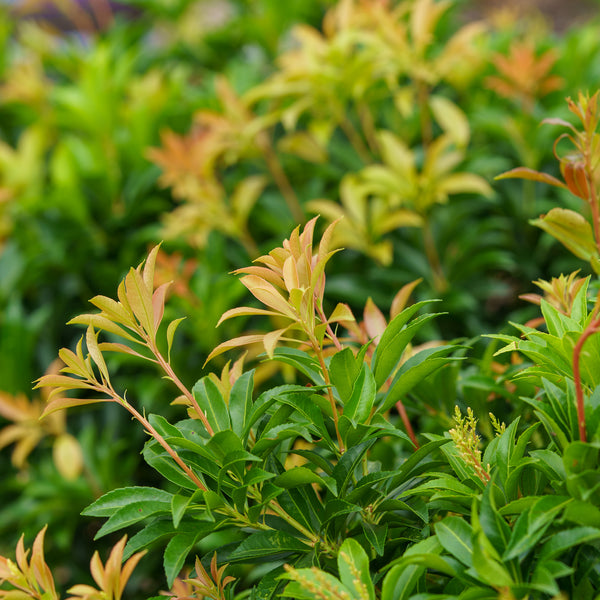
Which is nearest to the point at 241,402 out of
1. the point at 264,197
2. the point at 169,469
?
the point at 169,469

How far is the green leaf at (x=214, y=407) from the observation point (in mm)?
973

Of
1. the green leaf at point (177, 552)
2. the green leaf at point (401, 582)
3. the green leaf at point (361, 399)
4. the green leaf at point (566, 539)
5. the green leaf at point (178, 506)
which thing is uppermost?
the green leaf at point (178, 506)

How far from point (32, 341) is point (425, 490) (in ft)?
6.15

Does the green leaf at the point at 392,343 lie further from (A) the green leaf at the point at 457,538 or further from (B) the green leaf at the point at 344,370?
(A) the green leaf at the point at 457,538

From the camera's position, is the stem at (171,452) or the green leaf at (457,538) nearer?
the green leaf at (457,538)

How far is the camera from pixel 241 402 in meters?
0.99

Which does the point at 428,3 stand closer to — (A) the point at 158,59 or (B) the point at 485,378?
(B) the point at 485,378

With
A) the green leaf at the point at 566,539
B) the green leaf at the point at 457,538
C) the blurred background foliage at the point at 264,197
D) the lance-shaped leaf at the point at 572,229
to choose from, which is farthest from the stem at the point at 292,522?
the blurred background foliage at the point at 264,197

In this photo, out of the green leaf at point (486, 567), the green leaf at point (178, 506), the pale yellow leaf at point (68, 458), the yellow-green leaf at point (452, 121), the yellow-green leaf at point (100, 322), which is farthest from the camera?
the pale yellow leaf at point (68, 458)

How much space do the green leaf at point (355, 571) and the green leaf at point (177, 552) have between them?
19 centimetres

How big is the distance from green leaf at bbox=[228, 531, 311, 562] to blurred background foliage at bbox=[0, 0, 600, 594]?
920 millimetres

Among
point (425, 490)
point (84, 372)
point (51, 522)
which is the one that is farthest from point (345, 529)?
point (51, 522)

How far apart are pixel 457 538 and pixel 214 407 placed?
1.25ft

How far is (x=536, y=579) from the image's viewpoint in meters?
0.71
